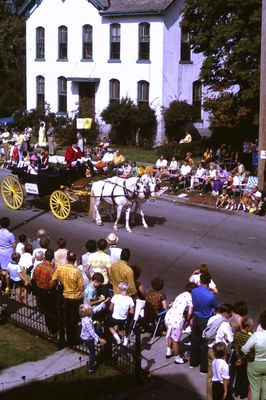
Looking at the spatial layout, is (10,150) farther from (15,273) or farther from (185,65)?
(15,273)

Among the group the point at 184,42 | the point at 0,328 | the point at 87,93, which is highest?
the point at 184,42

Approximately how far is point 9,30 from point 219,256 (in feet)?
118

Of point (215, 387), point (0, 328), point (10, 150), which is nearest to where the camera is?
point (215, 387)

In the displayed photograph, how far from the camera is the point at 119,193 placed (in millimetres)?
20266

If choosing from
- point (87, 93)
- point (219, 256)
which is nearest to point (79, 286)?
point (219, 256)

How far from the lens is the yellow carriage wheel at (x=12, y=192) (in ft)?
74.6

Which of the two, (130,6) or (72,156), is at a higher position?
(130,6)

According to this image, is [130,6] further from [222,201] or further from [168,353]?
[168,353]

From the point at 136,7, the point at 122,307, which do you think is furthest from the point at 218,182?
the point at 136,7

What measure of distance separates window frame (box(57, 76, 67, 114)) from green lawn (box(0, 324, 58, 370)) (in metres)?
33.0

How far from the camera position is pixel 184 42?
40.3 metres

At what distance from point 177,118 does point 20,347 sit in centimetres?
2830

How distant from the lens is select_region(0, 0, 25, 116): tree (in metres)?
50.1

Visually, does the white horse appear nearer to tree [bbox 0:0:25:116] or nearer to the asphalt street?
the asphalt street
